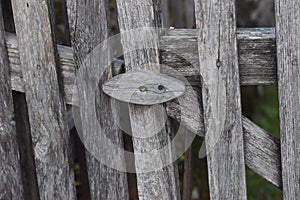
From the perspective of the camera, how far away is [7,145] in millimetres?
2691

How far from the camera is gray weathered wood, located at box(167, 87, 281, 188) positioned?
7.86ft

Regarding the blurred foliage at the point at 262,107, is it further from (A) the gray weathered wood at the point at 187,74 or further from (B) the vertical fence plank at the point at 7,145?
(B) the vertical fence plank at the point at 7,145

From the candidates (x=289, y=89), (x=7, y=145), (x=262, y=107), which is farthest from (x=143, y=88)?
(x=262, y=107)

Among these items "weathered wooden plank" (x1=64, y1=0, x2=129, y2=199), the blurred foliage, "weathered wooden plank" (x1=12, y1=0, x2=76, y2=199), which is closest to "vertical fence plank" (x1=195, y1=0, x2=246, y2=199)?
"weathered wooden plank" (x1=64, y1=0, x2=129, y2=199)

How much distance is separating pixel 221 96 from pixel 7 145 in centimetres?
94

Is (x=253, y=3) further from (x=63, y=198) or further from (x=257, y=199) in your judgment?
(x=63, y=198)

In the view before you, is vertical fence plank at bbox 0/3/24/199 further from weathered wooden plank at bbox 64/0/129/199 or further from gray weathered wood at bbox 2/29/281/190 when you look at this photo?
weathered wooden plank at bbox 64/0/129/199

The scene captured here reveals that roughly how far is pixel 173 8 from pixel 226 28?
232 cm

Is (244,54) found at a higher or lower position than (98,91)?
higher

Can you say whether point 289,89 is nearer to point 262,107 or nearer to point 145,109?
point 145,109

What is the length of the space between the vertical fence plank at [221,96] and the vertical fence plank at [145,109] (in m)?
0.17

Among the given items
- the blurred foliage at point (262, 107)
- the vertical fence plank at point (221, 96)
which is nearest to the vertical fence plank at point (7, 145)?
the vertical fence plank at point (221, 96)

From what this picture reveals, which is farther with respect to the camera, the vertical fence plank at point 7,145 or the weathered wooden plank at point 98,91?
the vertical fence plank at point 7,145

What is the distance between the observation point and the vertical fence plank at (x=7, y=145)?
2623mm
